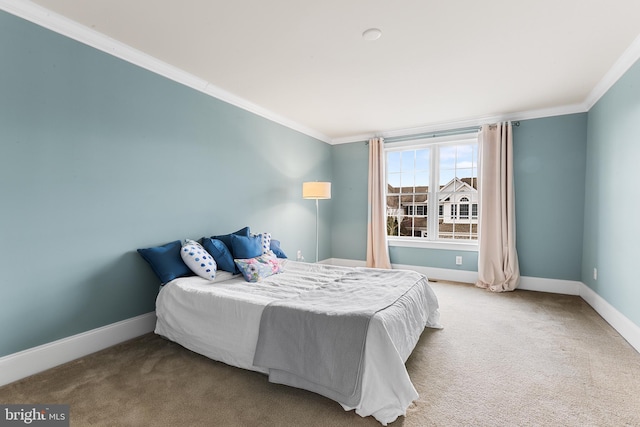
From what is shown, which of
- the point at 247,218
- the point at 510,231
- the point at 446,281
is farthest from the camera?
the point at 446,281

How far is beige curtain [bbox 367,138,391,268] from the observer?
5.32m

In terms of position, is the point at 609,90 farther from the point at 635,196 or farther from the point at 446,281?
the point at 446,281

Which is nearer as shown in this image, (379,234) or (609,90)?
(609,90)

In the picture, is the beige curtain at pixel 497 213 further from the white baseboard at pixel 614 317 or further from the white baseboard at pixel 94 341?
the white baseboard at pixel 94 341

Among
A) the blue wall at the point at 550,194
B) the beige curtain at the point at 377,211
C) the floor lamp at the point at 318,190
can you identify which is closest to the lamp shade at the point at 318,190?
Answer: the floor lamp at the point at 318,190

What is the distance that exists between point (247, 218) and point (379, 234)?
244cm

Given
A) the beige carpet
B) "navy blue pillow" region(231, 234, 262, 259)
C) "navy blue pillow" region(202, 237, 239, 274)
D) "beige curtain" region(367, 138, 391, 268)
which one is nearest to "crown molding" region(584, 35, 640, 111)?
the beige carpet

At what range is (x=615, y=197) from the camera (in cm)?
308

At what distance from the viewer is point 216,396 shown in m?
1.92

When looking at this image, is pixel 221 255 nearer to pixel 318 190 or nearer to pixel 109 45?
pixel 318 190

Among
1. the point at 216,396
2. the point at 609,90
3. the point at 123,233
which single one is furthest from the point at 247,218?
the point at 609,90

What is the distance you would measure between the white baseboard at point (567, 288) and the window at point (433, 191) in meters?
0.50

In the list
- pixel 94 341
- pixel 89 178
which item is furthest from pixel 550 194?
pixel 94 341

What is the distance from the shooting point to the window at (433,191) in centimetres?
488
